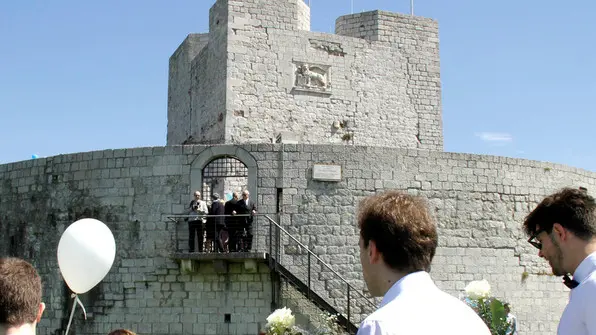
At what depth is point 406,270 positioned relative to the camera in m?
2.46

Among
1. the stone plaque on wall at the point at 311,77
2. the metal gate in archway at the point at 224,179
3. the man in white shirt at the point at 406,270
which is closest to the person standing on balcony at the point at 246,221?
the metal gate in archway at the point at 224,179

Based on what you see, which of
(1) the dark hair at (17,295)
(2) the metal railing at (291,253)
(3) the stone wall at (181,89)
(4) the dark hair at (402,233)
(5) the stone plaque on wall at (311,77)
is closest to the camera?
(4) the dark hair at (402,233)

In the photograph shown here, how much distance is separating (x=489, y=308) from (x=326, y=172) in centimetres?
700

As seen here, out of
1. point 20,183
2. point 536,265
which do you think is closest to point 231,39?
point 20,183

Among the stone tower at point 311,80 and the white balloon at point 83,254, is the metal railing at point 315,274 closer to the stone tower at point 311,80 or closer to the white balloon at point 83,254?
the white balloon at point 83,254

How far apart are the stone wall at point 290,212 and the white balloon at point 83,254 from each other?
14.0ft

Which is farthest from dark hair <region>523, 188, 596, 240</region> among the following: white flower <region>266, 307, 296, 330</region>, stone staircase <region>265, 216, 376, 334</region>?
stone staircase <region>265, 216, 376, 334</region>

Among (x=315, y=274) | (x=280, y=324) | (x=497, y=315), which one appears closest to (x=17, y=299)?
(x=280, y=324)

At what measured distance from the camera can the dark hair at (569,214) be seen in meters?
3.30

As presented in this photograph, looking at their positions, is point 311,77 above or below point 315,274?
above

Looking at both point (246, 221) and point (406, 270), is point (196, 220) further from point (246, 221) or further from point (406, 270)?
point (406, 270)

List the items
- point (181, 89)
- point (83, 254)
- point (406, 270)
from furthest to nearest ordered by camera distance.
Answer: point (181, 89) < point (83, 254) < point (406, 270)

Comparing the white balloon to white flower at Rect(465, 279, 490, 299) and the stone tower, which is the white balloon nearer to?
white flower at Rect(465, 279, 490, 299)

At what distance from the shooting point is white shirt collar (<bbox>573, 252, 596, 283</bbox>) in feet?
Answer: 10.2
